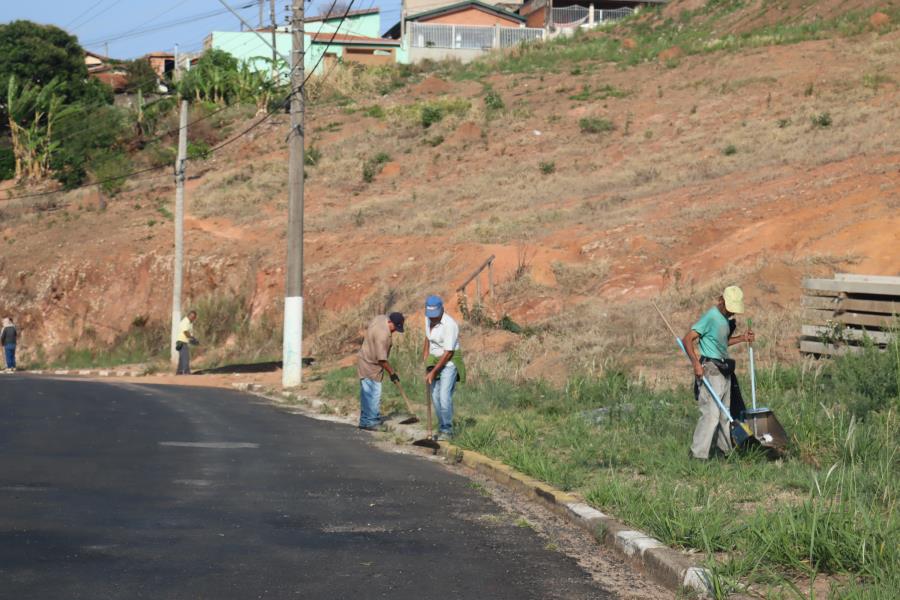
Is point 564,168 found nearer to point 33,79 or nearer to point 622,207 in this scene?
point 622,207

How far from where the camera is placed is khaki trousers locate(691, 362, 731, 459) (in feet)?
34.4

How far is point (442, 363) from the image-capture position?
14.3 meters

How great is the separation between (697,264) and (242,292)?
1605cm

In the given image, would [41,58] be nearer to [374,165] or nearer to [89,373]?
[374,165]

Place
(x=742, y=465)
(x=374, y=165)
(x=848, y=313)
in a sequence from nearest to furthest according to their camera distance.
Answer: (x=742, y=465), (x=848, y=313), (x=374, y=165)

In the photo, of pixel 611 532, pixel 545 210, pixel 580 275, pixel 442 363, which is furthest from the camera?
pixel 545 210

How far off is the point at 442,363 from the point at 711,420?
4.55 m

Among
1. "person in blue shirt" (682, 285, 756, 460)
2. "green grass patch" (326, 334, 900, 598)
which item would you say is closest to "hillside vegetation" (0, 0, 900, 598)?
"green grass patch" (326, 334, 900, 598)

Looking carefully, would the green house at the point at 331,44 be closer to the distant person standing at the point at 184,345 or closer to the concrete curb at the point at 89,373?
the concrete curb at the point at 89,373

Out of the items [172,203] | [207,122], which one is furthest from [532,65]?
[172,203]

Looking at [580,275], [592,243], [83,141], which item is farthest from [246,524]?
[83,141]

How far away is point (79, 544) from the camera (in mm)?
7535

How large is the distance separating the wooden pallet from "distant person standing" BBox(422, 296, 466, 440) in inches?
221

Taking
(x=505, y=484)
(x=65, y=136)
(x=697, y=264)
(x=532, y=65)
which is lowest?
(x=505, y=484)
